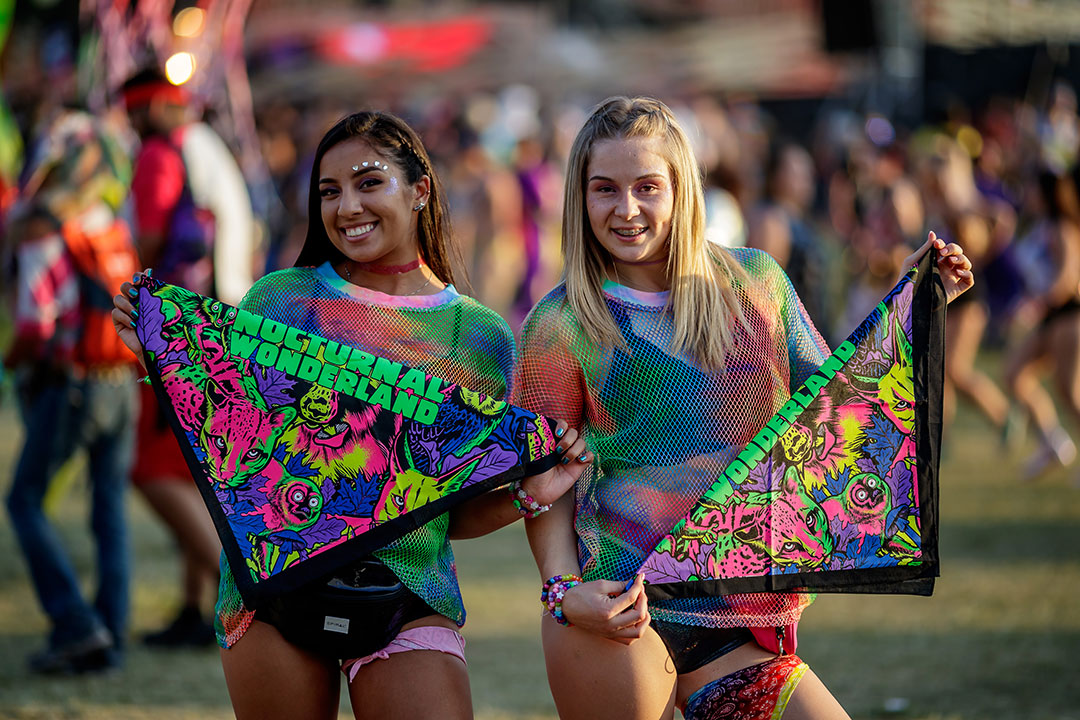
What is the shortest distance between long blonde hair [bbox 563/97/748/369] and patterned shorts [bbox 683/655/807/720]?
2.19 feet

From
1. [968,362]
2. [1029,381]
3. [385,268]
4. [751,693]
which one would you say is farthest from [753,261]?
[968,362]

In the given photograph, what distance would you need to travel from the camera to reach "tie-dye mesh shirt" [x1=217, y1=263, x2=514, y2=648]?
9.32 ft

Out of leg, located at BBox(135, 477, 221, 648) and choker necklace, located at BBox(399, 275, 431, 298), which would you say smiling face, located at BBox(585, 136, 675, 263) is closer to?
choker necklace, located at BBox(399, 275, 431, 298)

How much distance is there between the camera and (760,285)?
2.91 metres

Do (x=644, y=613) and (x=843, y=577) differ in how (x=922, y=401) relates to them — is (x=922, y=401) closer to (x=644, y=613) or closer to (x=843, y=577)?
(x=843, y=577)

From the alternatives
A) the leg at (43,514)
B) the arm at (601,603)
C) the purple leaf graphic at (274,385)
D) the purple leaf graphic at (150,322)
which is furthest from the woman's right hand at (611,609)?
the leg at (43,514)

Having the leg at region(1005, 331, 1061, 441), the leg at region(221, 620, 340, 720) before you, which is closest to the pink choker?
the leg at region(221, 620, 340, 720)

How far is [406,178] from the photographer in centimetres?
301

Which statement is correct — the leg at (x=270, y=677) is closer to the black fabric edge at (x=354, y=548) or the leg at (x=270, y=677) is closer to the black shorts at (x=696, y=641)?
the black fabric edge at (x=354, y=548)

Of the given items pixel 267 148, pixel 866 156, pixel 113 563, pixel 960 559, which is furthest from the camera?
pixel 267 148

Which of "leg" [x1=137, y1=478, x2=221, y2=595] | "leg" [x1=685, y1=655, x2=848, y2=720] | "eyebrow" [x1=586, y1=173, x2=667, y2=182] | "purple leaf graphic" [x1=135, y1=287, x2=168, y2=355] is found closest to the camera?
"leg" [x1=685, y1=655, x2=848, y2=720]

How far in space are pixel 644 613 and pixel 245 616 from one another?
0.89m

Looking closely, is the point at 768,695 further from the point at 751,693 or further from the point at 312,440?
the point at 312,440

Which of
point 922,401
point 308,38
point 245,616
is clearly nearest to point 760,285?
point 922,401
